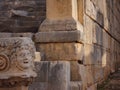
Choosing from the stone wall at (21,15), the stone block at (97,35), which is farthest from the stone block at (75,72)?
the stone block at (97,35)

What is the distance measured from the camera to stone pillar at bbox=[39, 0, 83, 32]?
21.5 ft

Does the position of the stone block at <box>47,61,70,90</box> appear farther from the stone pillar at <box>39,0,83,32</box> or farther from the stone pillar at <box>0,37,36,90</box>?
the stone pillar at <box>0,37,36,90</box>

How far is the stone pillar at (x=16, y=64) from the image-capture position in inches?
168

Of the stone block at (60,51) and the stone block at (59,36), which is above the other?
the stone block at (59,36)

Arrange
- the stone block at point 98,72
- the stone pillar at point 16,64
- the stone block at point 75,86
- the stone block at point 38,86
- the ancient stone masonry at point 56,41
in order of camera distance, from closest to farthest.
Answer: the stone pillar at point 16,64, the ancient stone masonry at point 56,41, the stone block at point 38,86, the stone block at point 75,86, the stone block at point 98,72

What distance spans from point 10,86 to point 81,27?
9.98 feet

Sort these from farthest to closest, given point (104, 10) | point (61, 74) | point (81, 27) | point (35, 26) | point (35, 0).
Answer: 1. point (104, 10)
2. point (35, 0)
3. point (35, 26)
4. point (81, 27)
5. point (61, 74)

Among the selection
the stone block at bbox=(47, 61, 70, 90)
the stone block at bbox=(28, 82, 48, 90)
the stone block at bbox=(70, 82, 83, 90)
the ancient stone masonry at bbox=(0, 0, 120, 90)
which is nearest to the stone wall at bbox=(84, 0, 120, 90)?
the ancient stone masonry at bbox=(0, 0, 120, 90)

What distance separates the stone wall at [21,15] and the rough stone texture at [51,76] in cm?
214

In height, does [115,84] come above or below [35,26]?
below

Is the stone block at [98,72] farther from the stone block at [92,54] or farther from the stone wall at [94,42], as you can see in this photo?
the stone block at [92,54]

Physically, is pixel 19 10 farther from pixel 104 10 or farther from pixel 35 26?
pixel 104 10

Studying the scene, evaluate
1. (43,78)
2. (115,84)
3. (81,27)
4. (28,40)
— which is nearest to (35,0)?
(81,27)

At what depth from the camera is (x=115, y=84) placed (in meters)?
9.74
